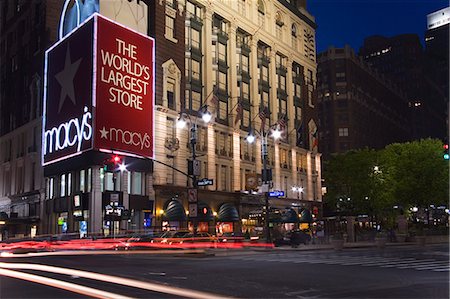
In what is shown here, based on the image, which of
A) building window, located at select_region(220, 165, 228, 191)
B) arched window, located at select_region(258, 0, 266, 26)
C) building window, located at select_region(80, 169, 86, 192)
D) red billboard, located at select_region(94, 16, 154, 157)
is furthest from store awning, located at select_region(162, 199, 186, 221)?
arched window, located at select_region(258, 0, 266, 26)

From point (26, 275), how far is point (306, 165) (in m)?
71.0

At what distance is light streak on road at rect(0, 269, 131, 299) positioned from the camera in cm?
1262

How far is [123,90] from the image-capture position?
53.7 metres

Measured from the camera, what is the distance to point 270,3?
80.5m

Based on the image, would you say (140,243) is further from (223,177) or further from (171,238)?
(223,177)

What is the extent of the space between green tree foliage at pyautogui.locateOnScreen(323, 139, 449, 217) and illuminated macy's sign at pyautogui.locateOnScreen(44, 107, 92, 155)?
37032 millimetres

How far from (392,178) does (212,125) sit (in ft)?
82.3

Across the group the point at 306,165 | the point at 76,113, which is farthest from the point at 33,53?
the point at 306,165

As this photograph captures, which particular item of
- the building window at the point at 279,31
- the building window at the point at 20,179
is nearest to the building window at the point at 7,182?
the building window at the point at 20,179

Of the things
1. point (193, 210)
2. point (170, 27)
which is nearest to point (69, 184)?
point (170, 27)

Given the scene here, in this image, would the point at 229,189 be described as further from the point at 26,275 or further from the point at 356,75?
the point at 356,75

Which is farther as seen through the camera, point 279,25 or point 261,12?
point 279,25

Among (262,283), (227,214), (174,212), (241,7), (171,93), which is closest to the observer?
(262,283)

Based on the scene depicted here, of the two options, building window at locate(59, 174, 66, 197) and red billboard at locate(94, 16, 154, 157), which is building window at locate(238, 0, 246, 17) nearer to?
red billboard at locate(94, 16, 154, 157)
